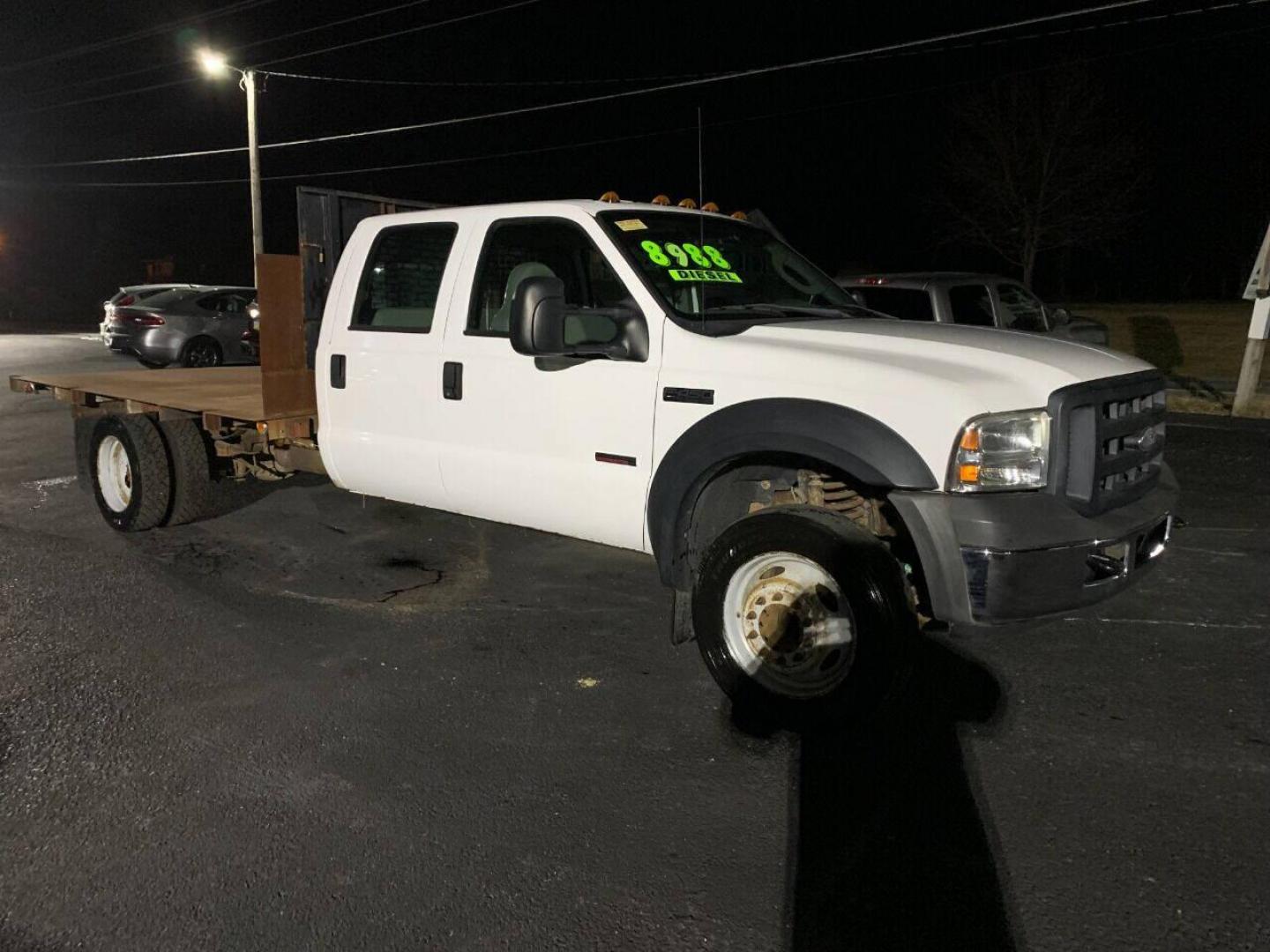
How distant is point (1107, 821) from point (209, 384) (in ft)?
22.1

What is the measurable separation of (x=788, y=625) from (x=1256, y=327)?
11764 mm

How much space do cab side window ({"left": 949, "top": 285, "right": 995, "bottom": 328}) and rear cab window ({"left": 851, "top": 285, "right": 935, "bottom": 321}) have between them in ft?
1.23

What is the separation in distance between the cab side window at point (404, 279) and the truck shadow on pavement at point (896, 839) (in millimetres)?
2706

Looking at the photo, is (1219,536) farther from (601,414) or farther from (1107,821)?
(601,414)

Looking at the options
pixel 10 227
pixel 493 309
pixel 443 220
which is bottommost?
pixel 493 309

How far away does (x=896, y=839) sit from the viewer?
3.20 metres

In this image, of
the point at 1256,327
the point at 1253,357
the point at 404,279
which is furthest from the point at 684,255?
the point at 1253,357

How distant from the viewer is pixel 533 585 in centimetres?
591

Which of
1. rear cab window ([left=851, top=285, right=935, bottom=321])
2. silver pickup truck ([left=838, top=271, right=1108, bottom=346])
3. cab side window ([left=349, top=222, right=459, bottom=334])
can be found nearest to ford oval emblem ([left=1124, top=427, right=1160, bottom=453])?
cab side window ([left=349, top=222, right=459, bottom=334])

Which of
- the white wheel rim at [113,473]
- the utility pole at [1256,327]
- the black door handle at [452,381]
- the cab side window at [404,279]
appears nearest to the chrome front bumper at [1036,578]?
the black door handle at [452,381]

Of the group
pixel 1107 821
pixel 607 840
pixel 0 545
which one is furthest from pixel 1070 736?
pixel 0 545

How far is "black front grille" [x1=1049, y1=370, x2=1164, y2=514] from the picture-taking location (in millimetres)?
3584

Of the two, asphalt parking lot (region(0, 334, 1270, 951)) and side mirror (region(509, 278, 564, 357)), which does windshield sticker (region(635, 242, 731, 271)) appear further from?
asphalt parking lot (region(0, 334, 1270, 951))

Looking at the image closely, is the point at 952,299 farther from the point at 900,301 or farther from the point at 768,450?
the point at 768,450
